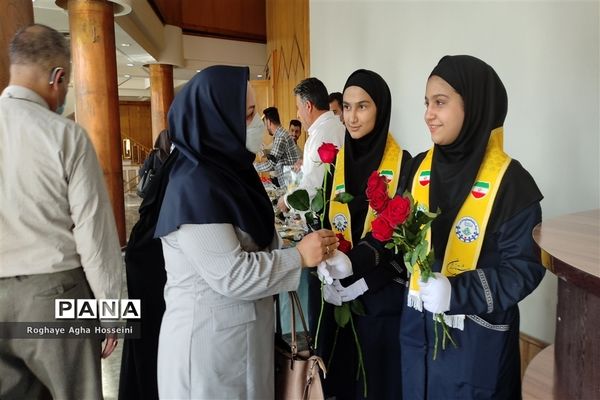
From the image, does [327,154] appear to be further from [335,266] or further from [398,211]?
[398,211]

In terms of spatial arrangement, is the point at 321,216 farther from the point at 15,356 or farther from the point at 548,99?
the point at 548,99

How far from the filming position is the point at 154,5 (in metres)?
7.86

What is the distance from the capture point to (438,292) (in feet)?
3.74

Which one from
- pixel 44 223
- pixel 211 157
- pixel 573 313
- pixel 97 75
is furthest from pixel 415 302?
pixel 97 75

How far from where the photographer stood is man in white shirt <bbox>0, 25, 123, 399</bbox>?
1422mm

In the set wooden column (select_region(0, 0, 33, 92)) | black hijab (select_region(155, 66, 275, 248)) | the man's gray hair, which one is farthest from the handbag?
wooden column (select_region(0, 0, 33, 92))

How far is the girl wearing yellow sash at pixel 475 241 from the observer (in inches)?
46.7

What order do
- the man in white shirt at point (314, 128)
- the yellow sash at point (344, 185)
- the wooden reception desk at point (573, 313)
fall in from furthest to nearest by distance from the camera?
the man in white shirt at point (314, 128) < the yellow sash at point (344, 185) < the wooden reception desk at point (573, 313)

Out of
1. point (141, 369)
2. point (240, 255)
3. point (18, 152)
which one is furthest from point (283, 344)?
point (18, 152)

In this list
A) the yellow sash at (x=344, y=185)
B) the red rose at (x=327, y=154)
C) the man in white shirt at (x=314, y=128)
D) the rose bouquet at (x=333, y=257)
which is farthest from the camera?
the man in white shirt at (x=314, y=128)

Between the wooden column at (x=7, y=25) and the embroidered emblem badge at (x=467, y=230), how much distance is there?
186 centimetres

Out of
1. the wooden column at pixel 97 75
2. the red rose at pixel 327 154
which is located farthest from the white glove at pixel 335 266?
the wooden column at pixel 97 75

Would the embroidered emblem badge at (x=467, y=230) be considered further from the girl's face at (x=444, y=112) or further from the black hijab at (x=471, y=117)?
the girl's face at (x=444, y=112)

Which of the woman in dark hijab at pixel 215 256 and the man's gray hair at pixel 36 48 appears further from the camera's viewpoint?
Result: the man's gray hair at pixel 36 48
